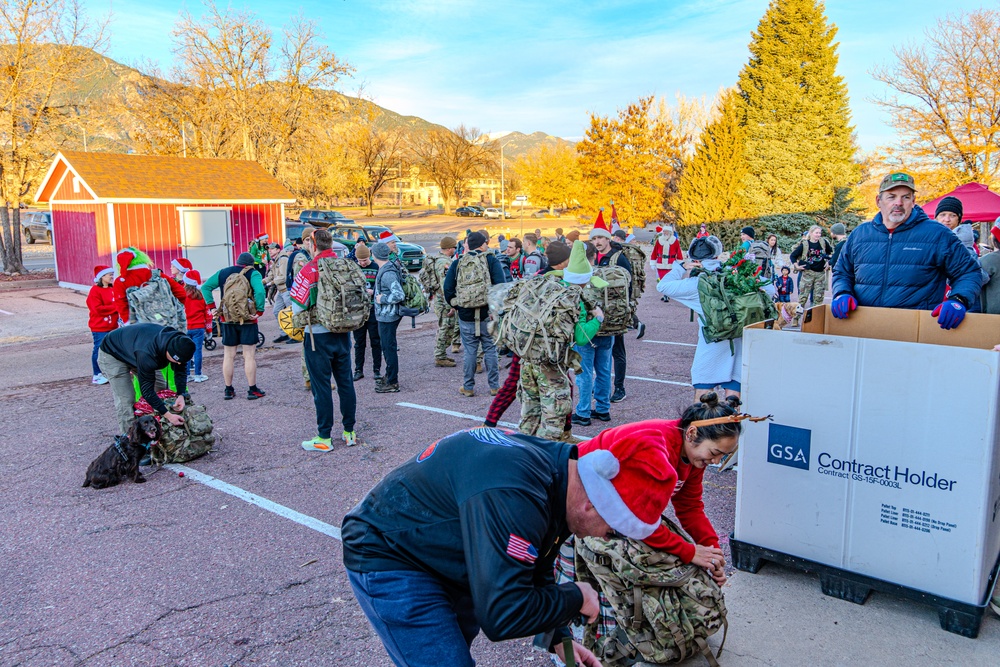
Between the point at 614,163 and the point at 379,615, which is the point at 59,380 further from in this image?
the point at 614,163

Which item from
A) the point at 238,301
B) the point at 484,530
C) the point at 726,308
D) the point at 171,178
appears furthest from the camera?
the point at 171,178

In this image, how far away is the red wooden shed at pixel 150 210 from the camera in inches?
709

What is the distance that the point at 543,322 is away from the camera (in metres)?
5.18

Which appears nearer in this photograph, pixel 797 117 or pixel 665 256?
pixel 665 256

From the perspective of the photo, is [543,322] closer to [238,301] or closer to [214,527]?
[214,527]

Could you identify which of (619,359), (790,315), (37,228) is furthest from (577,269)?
(37,228)

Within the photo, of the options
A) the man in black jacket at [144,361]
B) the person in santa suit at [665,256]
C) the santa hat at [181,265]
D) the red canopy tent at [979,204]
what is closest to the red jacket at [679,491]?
the person in santa suit at [665,256]

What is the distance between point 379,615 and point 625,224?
37690 millimetres

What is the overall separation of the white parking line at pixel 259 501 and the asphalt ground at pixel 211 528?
3cm

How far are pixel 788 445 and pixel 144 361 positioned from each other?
4934mm

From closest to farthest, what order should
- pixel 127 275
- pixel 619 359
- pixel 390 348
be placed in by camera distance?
1. pixel 127 275
2. pixel 619 359
3. pixel 390 348

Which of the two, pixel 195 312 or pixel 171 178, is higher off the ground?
pixel 171 178

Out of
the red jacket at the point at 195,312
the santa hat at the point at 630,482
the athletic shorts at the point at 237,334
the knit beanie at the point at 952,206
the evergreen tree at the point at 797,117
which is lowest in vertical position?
the athletic shorts at the point at 237,334

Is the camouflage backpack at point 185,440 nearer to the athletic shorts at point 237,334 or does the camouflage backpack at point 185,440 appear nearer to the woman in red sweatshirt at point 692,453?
the athletic shorts at point 237,334
